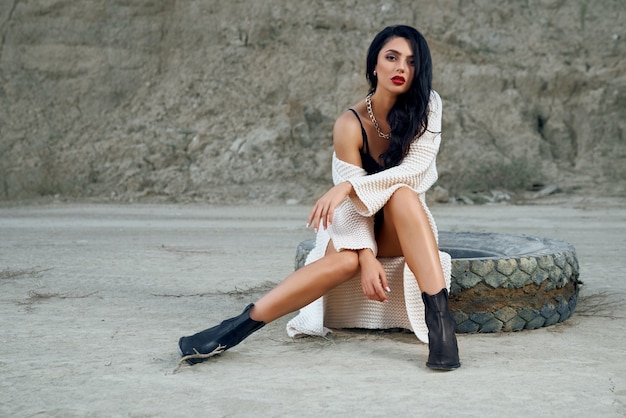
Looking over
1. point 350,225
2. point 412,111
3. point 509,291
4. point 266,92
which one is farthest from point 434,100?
point 266,92

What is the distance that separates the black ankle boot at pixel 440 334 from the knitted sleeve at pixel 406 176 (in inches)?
20.4

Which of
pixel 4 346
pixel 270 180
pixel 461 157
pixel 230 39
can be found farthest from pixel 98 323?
pixel 230 39

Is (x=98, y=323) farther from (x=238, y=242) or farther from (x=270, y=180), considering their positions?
(x=270, y=180)

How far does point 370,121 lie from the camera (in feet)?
13.7

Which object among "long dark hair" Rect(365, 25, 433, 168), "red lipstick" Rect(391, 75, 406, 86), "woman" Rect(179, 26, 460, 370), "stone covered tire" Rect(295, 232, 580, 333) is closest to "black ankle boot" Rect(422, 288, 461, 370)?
"woman" Rect(179, 26, 460, 370)

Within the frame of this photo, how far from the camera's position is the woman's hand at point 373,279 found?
3.73m

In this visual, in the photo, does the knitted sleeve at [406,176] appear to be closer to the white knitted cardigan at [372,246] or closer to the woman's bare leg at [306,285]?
the white knitted cardigan at [372,246]

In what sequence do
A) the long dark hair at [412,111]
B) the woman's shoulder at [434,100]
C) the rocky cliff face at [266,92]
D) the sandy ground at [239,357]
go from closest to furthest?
the sandy ground at [239,357] < the long dark hair at [412,111] < the woman's shoulder at [434,100] < the rocky cliff face at [266,92]

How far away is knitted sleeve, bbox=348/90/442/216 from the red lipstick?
192mm

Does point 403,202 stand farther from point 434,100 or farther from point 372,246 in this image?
point 434,100

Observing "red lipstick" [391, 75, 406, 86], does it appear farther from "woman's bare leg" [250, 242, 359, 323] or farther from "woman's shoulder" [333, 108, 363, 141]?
"woman's bare leg" [250, 242, 359, 323]

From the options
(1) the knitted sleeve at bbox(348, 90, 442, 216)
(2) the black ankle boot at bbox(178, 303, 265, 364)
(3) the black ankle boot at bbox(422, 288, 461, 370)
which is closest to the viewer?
(3) the black ankle boot at bbox(422, 288, 461, 370)

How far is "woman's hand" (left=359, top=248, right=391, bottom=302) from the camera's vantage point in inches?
147

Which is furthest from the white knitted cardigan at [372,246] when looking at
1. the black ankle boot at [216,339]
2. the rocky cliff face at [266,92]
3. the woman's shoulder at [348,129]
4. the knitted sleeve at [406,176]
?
the rocky cliff face at [266,92]
